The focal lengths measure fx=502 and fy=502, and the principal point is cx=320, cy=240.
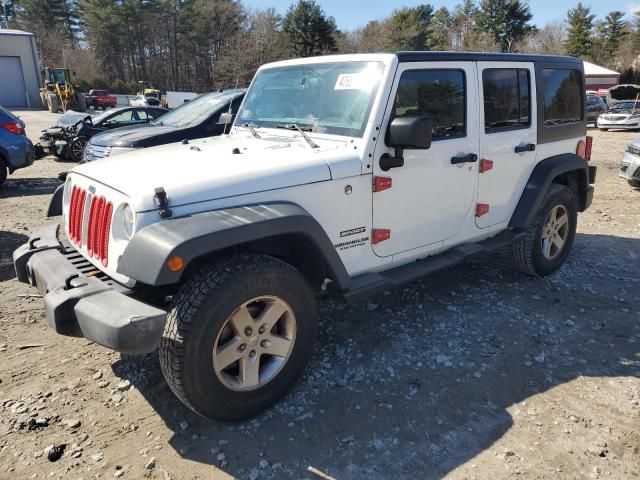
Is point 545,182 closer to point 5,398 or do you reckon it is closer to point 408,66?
point 408,66

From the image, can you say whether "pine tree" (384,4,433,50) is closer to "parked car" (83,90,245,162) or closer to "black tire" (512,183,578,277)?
"parked car" (83,90,245,162)

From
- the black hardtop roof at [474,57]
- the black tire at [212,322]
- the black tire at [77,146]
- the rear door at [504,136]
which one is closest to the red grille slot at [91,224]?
the black tire at [212,322]

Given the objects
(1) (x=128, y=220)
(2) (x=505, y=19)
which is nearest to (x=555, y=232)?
(1) (x=128, y=220)

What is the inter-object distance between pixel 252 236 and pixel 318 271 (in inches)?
29.2

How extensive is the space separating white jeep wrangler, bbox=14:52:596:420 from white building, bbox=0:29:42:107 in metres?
42.2

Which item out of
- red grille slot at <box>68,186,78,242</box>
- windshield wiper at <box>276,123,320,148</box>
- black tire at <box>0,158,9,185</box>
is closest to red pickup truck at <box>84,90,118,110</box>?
black tire at <box>0,158,9,185</box>

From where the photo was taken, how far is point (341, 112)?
11.3 feet

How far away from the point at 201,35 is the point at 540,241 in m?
49.4

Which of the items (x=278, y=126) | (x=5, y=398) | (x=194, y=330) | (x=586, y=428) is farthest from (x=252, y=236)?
(x=586, y=428)

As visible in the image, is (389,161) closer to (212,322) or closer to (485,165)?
(485,165)

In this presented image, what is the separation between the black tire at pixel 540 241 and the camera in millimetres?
4711

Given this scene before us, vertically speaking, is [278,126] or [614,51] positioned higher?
[614,51]

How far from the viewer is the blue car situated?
9.07m

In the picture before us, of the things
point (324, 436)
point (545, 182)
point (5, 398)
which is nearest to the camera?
point (324, 436)
